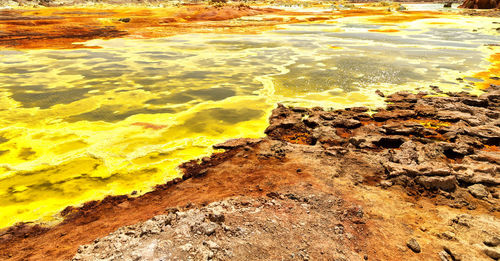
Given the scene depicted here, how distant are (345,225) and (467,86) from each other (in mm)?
13285

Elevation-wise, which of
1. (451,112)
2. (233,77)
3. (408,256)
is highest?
(233,77)

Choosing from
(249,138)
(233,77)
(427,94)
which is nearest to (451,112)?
(427,94)

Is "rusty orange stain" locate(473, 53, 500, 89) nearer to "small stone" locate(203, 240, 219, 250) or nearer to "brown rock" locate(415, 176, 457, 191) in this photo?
"brown rock" locate(415, 176, 457, 191)

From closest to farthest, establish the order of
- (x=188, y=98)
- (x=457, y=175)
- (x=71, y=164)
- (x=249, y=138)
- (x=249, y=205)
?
1. (x=249, y=205)
2. (x=457, y=175)
3. (x=71, y=164)
4. (x=249, y=138)
5. (x=188, y=98)

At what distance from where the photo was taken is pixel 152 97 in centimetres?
1303

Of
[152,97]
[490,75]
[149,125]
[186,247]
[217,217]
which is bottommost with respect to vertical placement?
[186,247]

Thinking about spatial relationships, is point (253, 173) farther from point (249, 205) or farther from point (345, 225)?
point (345, 225)

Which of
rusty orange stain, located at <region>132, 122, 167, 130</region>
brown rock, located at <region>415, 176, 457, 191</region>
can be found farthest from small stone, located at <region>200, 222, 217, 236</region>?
rusty orange stain, located at <region>132, 122, 167, 130</region>

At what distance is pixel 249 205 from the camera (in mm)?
5508

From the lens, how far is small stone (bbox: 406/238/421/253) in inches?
181

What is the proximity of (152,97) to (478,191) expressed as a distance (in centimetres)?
1182

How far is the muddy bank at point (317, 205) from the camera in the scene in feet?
14.8

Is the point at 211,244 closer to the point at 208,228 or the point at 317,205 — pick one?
the point at 208,228

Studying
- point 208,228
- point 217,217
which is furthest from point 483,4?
point 208,228
